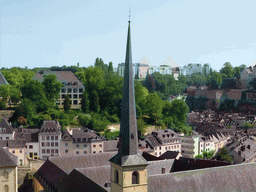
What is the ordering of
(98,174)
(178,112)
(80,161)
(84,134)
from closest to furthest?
(98,174) → (80,161) → (84,134) → (178,112)

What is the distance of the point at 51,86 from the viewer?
84.1 m

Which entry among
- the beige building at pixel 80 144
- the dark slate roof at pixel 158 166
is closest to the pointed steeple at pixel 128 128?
the dark slate roof at pixel 158 166

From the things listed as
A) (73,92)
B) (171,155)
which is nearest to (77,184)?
(171,155)

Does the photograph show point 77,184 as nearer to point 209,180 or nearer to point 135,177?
point 135,177

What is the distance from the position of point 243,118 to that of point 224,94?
99.5 ft

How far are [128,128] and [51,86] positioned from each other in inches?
2306

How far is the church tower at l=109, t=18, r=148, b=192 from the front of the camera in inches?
1085

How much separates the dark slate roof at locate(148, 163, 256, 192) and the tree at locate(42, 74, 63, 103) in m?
53.8

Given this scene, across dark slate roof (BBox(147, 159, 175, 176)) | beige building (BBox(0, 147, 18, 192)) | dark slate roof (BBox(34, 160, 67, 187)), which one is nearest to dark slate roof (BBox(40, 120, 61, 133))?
dark slate roof (BBox(34, 160, 67, 187))

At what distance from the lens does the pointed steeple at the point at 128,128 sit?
2778 cm

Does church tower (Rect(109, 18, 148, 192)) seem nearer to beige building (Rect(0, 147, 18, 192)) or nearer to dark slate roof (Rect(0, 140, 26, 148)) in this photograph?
beige building (Rect(0, 147, 18, 192))

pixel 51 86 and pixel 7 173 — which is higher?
pixel 51 86

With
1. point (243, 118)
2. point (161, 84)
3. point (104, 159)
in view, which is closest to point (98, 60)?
point (161, 84)

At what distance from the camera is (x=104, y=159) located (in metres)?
50.1
